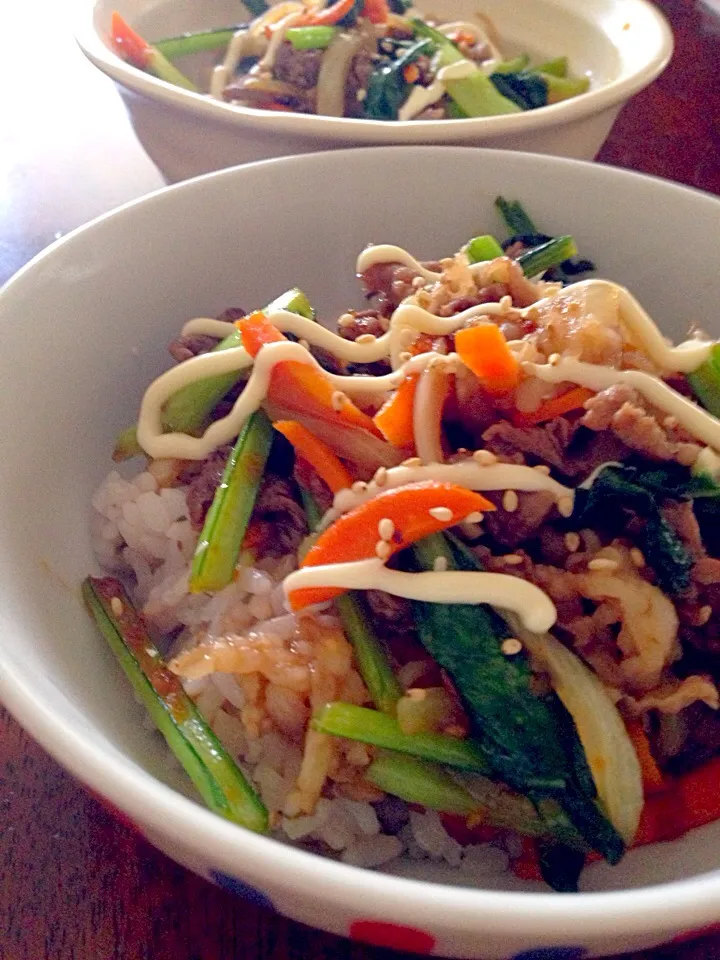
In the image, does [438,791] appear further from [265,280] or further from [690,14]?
[690,14]

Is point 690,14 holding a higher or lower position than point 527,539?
lower

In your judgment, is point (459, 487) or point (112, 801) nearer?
point (112, 801)

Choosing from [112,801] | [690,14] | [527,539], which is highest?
[112,801]

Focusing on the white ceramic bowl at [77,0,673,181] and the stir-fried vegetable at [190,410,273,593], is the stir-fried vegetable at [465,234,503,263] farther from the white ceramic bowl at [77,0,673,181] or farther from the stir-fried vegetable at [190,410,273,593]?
the stir-fried vegetable at [190,410,273,593]

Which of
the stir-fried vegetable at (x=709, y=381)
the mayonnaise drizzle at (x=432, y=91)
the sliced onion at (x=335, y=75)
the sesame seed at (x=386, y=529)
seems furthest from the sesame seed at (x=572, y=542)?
the sliced onion at (x=335, y=75)

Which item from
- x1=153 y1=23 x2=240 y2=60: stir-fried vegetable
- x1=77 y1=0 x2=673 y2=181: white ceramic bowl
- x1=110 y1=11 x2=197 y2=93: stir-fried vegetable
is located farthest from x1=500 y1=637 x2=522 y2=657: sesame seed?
x1=153 y1=23 x2=240 y2=60: stir-fried vegetable

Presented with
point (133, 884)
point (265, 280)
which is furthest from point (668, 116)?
point (133, 884)

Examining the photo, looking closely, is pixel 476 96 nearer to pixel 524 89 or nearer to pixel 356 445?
pixel 524 89

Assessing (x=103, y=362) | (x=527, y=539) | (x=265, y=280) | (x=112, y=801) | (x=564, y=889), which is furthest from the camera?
(x=265, y=280)
